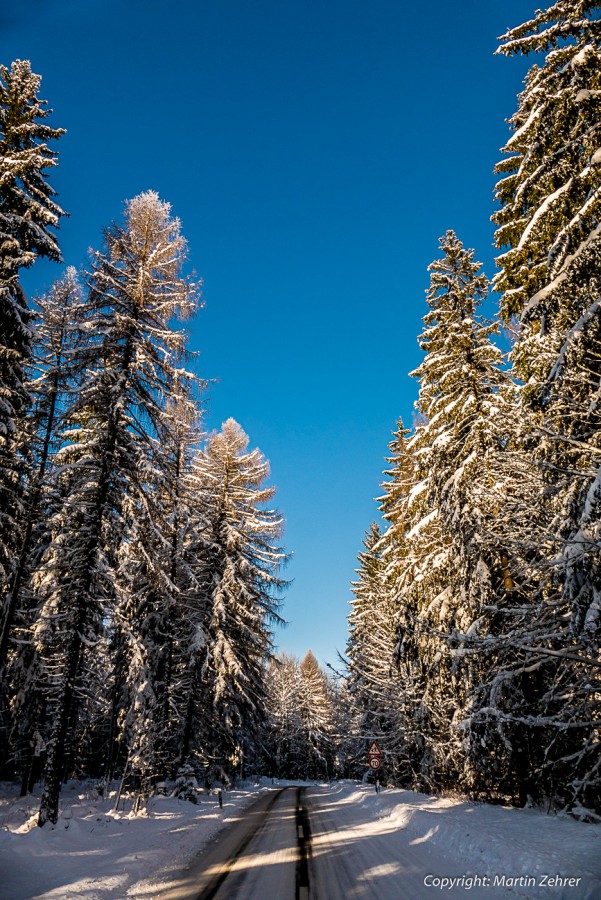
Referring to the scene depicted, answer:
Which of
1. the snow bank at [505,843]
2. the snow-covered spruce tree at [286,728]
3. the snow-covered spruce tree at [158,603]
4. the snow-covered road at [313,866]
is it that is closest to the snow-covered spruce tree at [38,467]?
the snow-covered spruce tree at [158,603]

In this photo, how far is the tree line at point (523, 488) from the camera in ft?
25.9

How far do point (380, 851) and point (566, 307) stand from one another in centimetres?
1126

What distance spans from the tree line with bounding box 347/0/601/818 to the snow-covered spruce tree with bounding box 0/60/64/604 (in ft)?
38.8

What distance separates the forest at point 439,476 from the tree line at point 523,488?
0.07 metres

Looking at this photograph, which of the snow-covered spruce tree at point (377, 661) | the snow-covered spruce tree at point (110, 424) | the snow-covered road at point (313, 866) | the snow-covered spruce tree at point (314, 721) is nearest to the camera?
the snow-covered road at point (313, 866)

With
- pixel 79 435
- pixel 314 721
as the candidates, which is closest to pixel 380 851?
pixel 79 435

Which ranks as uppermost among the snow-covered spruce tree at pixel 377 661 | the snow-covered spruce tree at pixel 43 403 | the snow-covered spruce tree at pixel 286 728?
the snow-covered spruce tree at pixel 43 403

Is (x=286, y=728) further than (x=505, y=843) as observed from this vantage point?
Yes

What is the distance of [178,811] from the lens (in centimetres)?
1518

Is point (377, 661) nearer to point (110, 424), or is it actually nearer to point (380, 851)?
point (380, 851)

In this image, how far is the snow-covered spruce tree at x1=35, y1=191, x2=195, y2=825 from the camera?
39.8ft

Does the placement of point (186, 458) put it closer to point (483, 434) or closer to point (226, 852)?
point (483, 434)

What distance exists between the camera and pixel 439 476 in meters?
14.9

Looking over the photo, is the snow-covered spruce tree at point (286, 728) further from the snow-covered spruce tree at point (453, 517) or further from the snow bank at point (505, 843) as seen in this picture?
the snow bank at point (505, 843)
